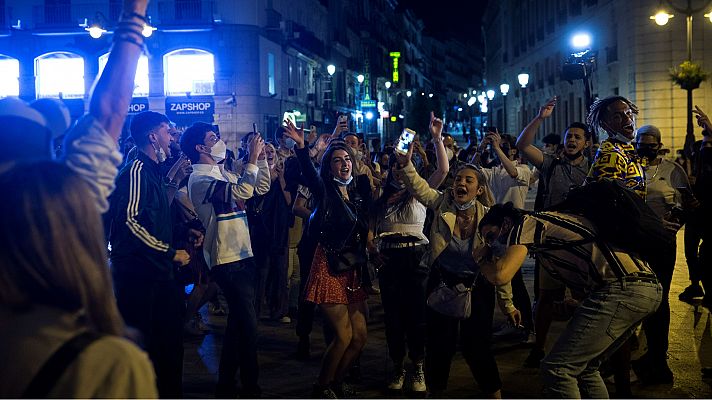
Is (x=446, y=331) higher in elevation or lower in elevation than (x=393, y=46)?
lower

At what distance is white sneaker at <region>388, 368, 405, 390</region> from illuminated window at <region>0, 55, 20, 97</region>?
37482 mm

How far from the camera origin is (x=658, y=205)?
709 centimetres

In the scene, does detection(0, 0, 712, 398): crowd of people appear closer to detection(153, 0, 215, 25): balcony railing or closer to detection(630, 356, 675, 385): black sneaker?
detection(630, 356, 675, 385): black sneaker

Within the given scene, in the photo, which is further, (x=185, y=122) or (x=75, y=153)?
(x=185, y=122)

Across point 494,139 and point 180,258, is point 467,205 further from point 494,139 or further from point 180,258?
point 494,139

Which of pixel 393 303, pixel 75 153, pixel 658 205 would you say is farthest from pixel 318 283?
pixel 75 153

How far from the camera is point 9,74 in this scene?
133 feet

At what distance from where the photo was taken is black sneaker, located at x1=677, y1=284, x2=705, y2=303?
10.3 m

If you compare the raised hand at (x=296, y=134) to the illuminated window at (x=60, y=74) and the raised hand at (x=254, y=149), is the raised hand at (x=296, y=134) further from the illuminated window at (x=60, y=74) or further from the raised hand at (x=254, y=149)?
the illuminated window at (x=60, y=74)

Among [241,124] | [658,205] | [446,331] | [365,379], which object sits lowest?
[365,379]

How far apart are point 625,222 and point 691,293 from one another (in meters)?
6.57

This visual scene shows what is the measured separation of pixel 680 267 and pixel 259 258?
696 centimetres

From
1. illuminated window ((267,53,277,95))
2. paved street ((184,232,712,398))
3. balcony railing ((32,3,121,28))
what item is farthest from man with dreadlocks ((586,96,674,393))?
balcony railing ((32,3,121,28))

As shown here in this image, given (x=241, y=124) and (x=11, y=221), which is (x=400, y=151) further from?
(x=241, y=124)
